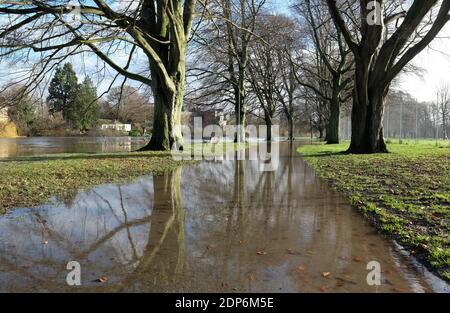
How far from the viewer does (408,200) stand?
712cm

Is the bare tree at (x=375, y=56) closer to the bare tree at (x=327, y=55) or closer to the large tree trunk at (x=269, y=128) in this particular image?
the bare tree at (x=327, y=55)

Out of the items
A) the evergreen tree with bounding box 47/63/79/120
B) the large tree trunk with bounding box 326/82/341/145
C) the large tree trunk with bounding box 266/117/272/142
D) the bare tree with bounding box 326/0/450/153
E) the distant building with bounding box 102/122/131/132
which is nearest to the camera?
the bare tree with bounding box 326/0/450/153

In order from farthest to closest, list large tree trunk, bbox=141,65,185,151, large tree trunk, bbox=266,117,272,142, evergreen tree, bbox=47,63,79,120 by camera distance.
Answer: evergreen tree, bbox=47,63,79,120
large tree trunk, bbox=266,117,272,142
large tree trunk, bbox=141,65,185,151

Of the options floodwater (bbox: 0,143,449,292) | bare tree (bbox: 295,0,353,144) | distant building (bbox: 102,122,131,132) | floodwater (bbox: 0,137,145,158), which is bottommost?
floodwater (bbox: 0,143,449,292)

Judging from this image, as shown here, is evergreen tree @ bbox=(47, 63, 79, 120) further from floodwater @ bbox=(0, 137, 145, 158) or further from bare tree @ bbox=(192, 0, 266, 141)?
bare tree @ bbox=(192, 0, 266, 141)

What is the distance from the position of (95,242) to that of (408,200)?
18.5ft

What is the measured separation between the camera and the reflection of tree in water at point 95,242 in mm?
3816

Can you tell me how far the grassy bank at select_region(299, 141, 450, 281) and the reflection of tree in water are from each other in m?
2.94

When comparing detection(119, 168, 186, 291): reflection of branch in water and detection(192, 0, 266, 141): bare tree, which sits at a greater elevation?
detection(192, 0, 266, 141): bare tree

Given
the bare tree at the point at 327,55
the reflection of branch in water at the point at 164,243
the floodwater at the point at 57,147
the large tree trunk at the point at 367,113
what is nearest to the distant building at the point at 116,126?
the floodwater at the point at 57,147

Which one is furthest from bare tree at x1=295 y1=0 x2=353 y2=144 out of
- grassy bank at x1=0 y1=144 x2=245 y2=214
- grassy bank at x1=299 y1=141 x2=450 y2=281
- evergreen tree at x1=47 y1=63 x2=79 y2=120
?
evergreen tree at x1=47 y1=63 x2=79 y2=120

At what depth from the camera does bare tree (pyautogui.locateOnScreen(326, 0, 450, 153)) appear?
16.3m

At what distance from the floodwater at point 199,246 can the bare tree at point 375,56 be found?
1171 centimetres
